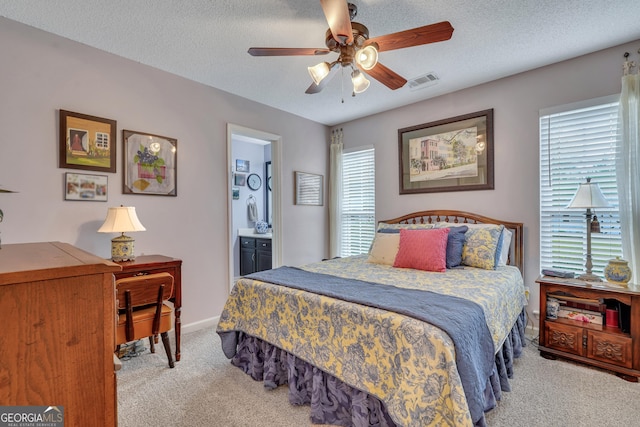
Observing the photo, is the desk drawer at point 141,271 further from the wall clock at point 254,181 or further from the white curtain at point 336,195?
the wall clock at point 254,181

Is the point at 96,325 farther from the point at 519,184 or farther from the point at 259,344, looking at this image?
the point at 519,184

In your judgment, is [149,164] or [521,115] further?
[521,115]

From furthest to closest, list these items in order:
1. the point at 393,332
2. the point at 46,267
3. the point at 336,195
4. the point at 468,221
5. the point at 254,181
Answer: the point at 254,181, the point at 336,195, the point at 468,221, the point at 393,332, the point at 46,267

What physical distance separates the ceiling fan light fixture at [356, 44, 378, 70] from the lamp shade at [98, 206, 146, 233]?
2118 mm

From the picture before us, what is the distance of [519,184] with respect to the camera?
3.04m

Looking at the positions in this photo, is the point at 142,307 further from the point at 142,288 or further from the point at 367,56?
the point at 367,56

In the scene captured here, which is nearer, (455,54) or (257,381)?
(257,381)

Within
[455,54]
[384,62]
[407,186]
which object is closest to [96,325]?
[384,62]

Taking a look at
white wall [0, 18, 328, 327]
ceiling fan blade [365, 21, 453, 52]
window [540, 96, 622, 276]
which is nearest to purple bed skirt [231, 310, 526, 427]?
window [540, 96, 622, 276]

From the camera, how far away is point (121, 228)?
2.35m

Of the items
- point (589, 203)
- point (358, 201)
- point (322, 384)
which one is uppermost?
point (358, 201)

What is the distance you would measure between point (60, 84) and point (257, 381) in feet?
9.18

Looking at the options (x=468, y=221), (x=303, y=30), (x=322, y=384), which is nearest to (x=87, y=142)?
(x=303, y=30)

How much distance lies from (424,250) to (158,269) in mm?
Result: 2294
